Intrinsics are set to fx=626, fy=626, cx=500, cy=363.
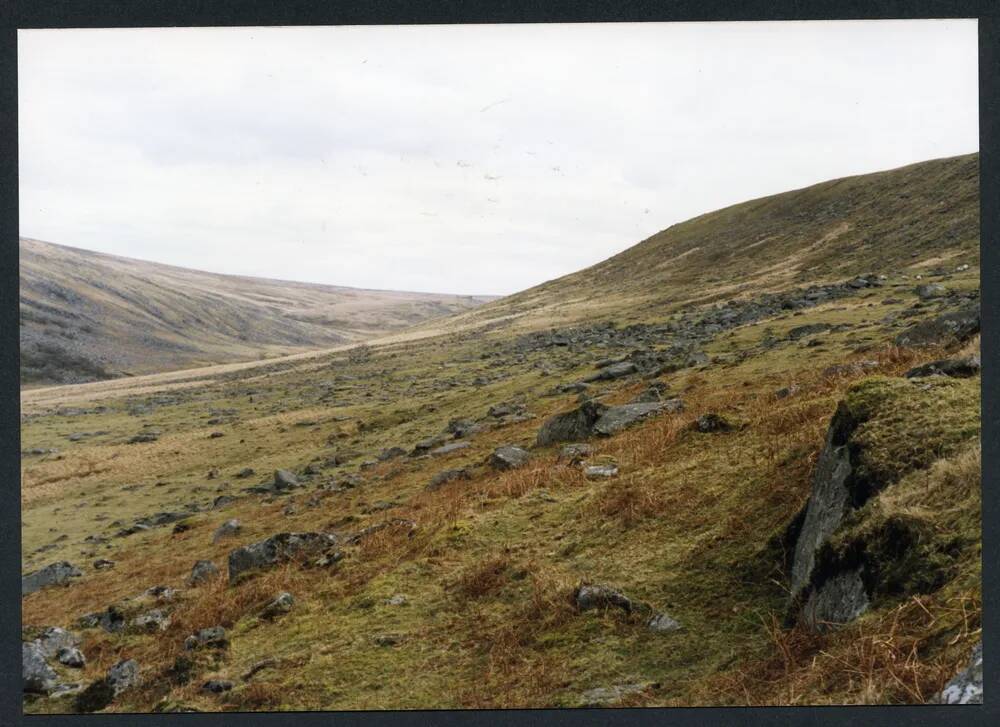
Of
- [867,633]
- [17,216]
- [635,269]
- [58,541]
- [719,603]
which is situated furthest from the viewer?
[635,269]

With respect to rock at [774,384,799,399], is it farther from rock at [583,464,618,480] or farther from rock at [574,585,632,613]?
rock at [574,585,632,613]

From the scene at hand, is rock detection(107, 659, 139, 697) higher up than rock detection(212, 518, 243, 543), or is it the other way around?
rock detection(107, 659, 139, 697)

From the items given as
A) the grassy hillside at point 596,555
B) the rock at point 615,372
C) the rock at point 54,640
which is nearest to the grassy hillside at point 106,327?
the rock at point 615,372

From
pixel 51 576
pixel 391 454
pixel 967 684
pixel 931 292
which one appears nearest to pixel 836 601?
pixel 967 684

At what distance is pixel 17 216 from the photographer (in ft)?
29.2

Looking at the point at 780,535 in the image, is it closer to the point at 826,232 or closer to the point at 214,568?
the point at 214,568

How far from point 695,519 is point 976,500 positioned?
291 cm

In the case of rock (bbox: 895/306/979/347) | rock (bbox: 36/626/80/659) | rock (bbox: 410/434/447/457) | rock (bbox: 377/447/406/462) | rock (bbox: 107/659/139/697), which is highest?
rock (bbox: 895/306/979/347)

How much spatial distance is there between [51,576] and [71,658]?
7.59m

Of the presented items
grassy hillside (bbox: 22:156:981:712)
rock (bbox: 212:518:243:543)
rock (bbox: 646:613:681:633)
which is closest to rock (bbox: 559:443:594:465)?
grassy hillside (bbox: 22:156:981:712)

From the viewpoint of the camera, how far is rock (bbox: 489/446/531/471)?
40.6 ft

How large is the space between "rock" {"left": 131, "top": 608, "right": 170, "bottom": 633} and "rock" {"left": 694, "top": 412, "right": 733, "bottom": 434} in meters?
8.91

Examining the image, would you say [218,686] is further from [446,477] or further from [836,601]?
[446,477]

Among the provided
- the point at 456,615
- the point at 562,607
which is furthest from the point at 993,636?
the point at 456,615
